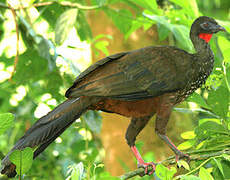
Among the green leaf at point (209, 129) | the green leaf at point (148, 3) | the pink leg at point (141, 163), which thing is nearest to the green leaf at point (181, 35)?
the green leaf at point (148, 3)

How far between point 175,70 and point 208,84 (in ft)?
0.54

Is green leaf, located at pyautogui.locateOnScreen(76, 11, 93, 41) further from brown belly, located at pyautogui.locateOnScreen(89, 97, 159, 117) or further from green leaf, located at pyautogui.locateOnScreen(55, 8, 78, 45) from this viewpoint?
brown belly, located at pyautogui.locateOnScreen(89, 97, 159, 117)

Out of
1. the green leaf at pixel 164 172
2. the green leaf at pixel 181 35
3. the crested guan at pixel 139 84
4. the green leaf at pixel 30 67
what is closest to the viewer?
the green leaf at pixel 164 172

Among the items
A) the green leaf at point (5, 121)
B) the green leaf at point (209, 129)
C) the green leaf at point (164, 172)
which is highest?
the green leaf at point (5, 121)

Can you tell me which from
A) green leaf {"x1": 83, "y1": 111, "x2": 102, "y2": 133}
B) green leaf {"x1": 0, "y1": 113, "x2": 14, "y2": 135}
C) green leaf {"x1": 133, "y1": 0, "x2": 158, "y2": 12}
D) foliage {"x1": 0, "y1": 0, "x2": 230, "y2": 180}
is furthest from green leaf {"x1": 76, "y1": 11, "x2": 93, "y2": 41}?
green leaf {"x1": 0, "y1": 113, "x2": 14, "y2": 135}

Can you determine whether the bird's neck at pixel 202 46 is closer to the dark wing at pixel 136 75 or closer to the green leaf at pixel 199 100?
the dark wing at pixel 136 75

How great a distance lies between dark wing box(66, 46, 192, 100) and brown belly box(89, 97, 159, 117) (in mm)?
65

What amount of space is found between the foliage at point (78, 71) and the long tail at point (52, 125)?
0.17 metres

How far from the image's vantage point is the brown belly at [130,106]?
184 cm

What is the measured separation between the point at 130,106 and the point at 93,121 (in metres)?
0.50

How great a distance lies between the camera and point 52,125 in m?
1.68

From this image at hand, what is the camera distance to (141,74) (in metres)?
1.81

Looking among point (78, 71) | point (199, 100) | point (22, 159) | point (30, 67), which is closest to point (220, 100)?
point (199, 100)

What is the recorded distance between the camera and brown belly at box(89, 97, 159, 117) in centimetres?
184
